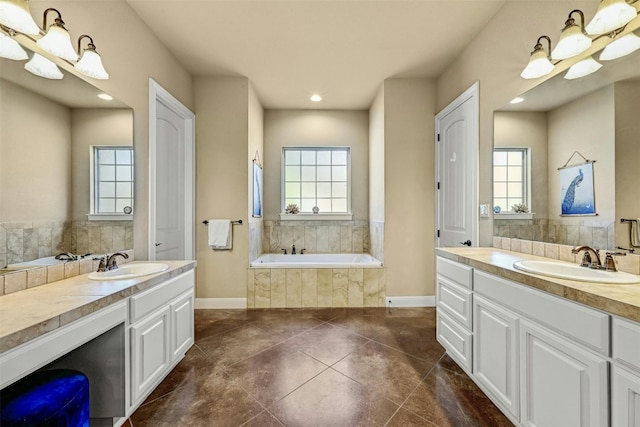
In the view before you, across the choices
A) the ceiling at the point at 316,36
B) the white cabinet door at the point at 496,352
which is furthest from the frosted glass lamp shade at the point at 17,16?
the white cabinet door at the point at 496,352

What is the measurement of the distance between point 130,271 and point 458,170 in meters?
2.99

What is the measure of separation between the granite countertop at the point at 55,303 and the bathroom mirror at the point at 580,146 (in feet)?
8.24

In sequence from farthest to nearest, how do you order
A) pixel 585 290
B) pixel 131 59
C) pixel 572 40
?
pixel 131 59
pixel 572 40
pixel 585 290

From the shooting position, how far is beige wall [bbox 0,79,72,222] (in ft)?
4.14

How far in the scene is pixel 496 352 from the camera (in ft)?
4.84

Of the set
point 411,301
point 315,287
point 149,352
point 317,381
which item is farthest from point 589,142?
point 149,352

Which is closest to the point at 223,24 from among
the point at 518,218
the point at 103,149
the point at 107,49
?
the point at 107,49

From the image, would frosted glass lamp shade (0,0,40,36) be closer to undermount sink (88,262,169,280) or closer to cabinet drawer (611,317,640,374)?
undermount sink (88,262,169,280)

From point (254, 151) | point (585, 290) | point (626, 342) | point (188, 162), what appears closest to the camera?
point (626, 342)

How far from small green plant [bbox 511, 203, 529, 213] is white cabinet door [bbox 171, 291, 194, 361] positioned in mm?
2553

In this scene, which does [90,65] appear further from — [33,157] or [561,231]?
[561,231]

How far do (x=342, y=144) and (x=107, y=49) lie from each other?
2929mm

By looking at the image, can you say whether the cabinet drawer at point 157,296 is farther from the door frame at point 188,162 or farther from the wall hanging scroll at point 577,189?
the wall hanging scroll at point 577,189

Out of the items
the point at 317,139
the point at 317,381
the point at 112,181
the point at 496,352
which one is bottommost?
the point at 317,381
